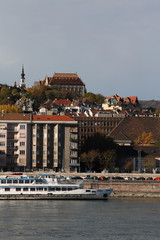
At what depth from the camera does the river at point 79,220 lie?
2576 inches

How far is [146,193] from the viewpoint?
335ft

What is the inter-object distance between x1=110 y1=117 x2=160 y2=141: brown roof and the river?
82017 millimetres

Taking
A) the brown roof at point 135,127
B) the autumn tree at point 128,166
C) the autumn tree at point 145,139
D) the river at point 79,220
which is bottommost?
the river at point 79,220

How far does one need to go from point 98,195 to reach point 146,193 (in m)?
7.91

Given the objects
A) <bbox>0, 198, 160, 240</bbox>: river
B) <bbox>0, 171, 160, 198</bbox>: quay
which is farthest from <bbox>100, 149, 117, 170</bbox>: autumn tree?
<bbox>0, 198, 160, 240</bbox>: river

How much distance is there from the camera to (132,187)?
10306 cm

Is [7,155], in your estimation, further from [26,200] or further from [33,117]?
[26,200]

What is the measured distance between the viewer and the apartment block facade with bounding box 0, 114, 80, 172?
5098 inches

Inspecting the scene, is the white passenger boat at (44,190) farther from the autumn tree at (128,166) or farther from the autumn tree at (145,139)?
the autumn tree at (145,139)

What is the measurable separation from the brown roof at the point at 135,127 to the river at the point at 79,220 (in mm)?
82017

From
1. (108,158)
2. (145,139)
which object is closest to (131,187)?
(108,158)

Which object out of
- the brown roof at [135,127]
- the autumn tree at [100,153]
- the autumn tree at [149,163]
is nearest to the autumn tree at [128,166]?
the autumn tree at [149,163]

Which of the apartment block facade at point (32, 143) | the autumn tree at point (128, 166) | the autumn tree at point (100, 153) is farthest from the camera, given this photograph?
the autumn tree at point (128, 166)

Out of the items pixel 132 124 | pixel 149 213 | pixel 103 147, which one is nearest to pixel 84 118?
pixel 132 124
